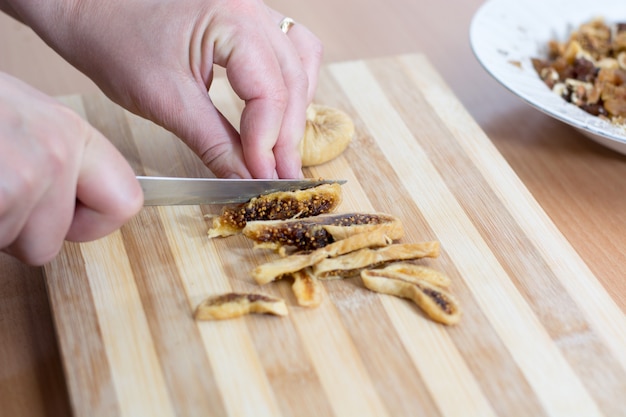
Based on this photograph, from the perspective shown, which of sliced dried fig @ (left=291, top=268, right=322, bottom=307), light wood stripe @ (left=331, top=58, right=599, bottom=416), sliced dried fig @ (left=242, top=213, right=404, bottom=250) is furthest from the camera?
sliced dried fig @ (left=242, top=213, right=404, bottom=250)

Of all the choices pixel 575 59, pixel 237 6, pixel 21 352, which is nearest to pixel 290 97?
pixel 237 6

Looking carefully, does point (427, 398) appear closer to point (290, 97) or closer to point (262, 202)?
point (262, 202)

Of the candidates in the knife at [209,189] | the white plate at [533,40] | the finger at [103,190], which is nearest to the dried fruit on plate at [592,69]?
the white plate at [533,40]

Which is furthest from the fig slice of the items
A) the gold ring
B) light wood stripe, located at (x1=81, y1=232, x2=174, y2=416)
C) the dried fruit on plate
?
the dried fruit on plate

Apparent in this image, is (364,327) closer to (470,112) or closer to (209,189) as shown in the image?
(209,189)

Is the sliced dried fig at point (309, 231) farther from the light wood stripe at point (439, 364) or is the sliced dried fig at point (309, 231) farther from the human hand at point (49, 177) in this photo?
the human hand at point (49, 177)

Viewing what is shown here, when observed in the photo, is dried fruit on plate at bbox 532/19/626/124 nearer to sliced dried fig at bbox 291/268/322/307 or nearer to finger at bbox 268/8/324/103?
finger at bbox 268/8/324/103

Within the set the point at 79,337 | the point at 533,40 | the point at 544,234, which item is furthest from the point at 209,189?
the point at 533,40
